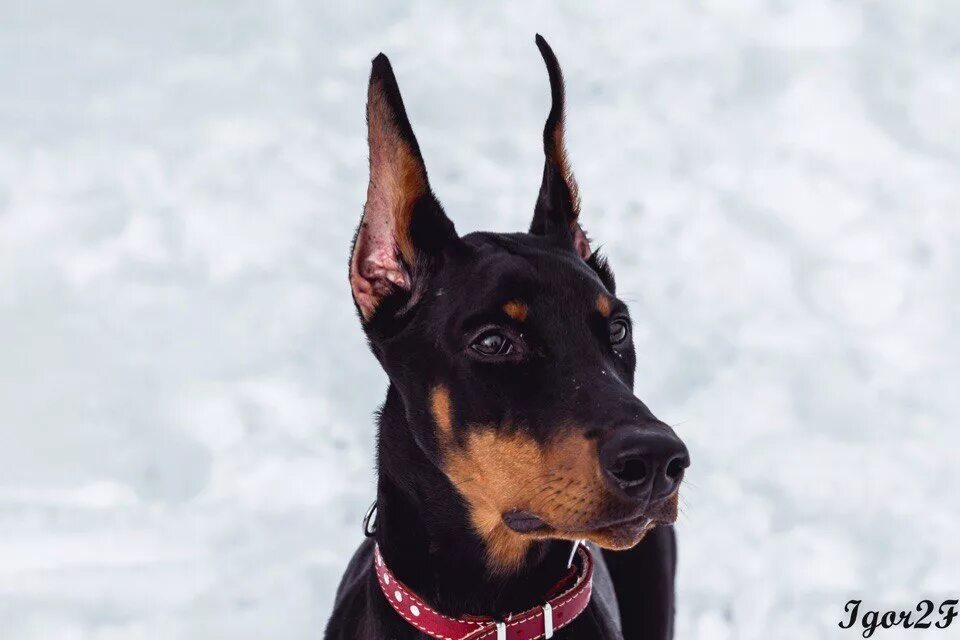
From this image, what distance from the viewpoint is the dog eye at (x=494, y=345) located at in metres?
3.10

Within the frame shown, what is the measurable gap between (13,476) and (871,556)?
16.7 ft

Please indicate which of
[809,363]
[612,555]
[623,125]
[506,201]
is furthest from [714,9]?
[612,555]

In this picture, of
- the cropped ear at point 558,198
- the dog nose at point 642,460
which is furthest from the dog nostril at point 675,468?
the cropped ear at point 558,198

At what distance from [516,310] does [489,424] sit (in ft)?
1.20

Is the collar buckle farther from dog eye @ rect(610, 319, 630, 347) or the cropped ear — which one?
the cropped ear

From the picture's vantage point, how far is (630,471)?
2.68 metres

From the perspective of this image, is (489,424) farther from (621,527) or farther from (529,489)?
(621,527)

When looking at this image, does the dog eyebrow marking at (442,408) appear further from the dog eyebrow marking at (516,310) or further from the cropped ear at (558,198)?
the cropped ear at (558,198)

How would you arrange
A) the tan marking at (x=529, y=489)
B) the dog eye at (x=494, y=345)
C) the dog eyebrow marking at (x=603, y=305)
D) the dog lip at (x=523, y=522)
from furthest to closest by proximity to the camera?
the dog eyebrow marking at (x=603, y=305) < the dog eye at (x=494, y=345) < the dog lip at (x=523, y=522) < the tan marking at (x=529, y=489)

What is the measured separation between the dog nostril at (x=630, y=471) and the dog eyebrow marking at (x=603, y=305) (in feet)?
2.34

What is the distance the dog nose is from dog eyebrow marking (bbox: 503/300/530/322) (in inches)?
21.6
